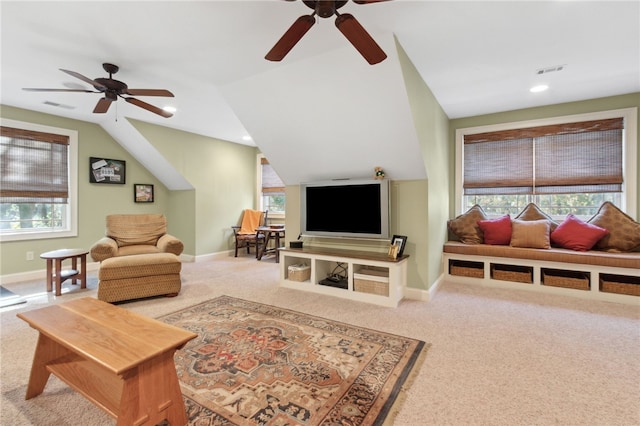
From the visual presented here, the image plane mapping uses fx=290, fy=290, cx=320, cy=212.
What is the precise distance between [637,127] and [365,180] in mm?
3437

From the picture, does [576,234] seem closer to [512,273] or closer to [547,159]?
[512,273]

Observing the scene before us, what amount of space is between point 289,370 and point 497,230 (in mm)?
3555

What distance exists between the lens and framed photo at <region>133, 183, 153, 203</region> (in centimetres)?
544

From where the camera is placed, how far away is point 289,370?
6.37 ft

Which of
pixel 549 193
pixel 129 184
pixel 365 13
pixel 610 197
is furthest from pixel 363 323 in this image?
pixel 129 184

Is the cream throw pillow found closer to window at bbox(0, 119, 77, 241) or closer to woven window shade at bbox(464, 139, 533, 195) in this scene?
woven window shade at bbox(464, 139, 533, 195)

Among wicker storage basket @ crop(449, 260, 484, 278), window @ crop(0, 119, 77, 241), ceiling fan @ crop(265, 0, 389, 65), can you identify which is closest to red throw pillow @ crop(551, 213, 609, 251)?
wicker storage basket @ crop(449, 260, 484, 278)

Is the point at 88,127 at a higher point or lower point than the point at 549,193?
higher

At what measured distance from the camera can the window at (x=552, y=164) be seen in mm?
3717

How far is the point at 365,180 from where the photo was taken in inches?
141

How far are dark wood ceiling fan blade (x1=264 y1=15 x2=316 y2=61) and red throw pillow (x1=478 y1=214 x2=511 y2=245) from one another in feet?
12.1

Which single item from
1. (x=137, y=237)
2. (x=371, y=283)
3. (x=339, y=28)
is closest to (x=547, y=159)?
(x=371, y=283)

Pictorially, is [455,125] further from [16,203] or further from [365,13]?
[16,203]

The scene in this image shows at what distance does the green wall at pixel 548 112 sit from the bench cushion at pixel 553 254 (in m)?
0.79
